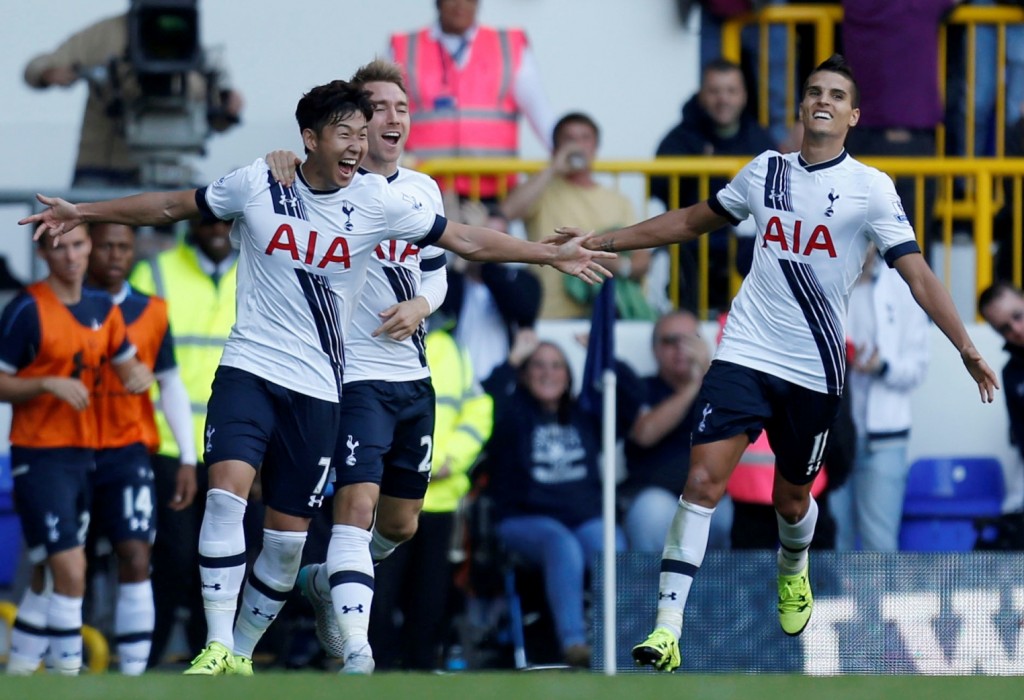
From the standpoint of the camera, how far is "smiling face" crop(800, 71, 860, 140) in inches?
325

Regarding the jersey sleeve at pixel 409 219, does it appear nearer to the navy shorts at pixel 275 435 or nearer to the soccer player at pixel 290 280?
the soccer player at pixel 290 280

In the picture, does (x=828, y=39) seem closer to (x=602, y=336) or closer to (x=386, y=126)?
(x=602, y=336)

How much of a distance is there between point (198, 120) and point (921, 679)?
19.9 feet

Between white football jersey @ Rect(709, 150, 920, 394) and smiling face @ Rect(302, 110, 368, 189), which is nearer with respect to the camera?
smiling face @ Rect(302, 110, 368, 189)

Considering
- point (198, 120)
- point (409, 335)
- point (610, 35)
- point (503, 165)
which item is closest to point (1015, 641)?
point (409, 335)

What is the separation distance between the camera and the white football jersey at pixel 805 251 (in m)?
8.25

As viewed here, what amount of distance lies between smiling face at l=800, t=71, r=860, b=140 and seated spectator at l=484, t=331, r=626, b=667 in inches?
120

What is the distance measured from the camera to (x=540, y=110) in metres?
12.3

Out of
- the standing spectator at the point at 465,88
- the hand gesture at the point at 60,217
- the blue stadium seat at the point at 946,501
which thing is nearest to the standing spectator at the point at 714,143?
the standing spectator at the point at 465,88

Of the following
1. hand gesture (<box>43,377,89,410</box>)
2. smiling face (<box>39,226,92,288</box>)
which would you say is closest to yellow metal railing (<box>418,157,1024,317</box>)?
smiling face (<box>39,226,92,288</box>)

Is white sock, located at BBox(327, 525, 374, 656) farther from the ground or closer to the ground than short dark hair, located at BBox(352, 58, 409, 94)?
closer to the ground

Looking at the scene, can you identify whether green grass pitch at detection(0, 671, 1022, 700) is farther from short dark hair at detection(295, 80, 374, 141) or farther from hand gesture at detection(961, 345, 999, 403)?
short dark hair at detection(295, 80, 374, 141)

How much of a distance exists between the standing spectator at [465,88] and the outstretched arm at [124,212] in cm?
415

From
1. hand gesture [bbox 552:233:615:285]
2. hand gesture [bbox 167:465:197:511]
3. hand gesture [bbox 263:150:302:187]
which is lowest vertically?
hand gesture [bbox 167:465:197:511]
